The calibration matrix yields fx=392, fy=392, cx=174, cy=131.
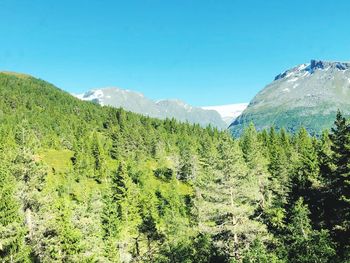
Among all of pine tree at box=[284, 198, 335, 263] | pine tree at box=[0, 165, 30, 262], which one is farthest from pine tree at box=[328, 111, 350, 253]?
pine tree at box=[0, 165, 30, 262]

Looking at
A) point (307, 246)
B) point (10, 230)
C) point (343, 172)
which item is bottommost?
point (10, 230)

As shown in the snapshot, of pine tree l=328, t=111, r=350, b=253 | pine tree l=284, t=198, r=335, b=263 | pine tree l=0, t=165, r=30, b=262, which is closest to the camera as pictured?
pine tree l=284, t=198, r=335, b=263

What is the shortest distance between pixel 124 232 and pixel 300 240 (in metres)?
49.8

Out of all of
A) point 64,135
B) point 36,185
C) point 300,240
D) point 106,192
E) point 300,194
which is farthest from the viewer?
point 64,135

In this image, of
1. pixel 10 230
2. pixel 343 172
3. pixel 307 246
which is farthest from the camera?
pixel 343 172

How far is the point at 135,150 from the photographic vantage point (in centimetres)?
16100

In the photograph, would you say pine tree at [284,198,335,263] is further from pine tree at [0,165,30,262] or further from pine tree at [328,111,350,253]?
pine tree at [0,165,30,262]

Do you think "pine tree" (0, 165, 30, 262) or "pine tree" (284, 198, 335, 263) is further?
"pine tree" (0, 165, 30, 262)

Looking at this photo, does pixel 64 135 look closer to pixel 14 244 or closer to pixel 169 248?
pixel 169 248

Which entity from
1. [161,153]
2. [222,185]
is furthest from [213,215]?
[161,153]

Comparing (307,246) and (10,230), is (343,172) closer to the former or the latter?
(307,246)

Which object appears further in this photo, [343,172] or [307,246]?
[343,172]

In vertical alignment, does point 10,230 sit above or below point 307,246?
below

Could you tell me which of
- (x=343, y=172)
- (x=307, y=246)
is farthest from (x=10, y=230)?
(x=343, y=172)
